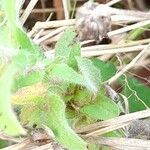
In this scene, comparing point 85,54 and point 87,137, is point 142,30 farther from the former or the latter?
point 87,137

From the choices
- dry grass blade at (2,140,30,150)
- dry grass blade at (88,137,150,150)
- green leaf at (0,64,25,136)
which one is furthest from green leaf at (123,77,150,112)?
green leaf at (0,64,25,136)

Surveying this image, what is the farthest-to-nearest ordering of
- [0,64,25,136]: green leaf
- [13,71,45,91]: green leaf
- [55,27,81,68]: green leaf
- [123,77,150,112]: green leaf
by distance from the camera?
[123,77,150,112]: green leaf, [55,27,81,68]: green leaf, [13,71,45,91]: green leaf, [0,64,25,136]: green leaf

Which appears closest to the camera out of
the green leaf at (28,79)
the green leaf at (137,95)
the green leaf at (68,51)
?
the green leaf at (28,79)

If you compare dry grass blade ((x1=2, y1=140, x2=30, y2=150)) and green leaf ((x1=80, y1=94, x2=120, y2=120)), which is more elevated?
green leaf ((x1=80, y1=94, x2=120, y2=120))

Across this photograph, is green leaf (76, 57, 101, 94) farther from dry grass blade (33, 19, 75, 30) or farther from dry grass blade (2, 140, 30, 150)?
dry grass blade (33, 19, 75, 30)

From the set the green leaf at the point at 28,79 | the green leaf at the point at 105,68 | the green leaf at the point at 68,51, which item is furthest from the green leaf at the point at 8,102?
the green leaf at the point at 105,68

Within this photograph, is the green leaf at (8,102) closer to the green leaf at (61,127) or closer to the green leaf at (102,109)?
the green leaf at (61,127)

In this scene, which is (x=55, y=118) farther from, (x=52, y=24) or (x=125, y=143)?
(x=52, y=24)
